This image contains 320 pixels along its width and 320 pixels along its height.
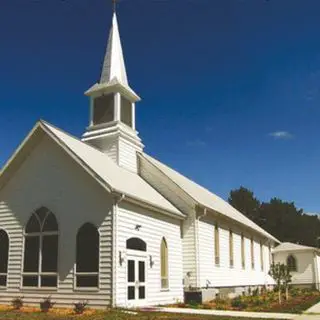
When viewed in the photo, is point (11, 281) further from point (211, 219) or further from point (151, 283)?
point (211, 219)

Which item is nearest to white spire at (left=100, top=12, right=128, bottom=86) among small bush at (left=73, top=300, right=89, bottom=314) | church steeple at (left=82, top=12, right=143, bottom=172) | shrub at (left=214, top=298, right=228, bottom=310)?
church steeple at (left=82, top=12, right=143, bottom=172)

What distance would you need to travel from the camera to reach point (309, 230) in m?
75.1

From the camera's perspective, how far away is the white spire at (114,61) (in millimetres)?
28391

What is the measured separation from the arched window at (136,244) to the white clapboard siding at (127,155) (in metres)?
6.01

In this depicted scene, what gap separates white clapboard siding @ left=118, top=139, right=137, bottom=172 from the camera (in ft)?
84.9

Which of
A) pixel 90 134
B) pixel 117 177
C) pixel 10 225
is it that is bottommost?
pixel 10 225

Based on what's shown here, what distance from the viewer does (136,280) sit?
1980 centimetres

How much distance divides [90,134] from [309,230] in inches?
2253

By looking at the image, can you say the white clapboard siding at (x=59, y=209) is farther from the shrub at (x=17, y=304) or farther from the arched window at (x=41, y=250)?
the shrub at (x=17, y=304)

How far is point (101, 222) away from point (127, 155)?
26.3 feet

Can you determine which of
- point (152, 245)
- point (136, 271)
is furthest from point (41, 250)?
point (152, 245)

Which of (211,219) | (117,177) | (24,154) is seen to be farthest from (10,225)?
(211,219)

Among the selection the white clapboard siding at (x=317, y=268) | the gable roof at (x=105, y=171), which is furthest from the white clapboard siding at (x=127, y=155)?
the white clapboard siding at (x=317, y=268)

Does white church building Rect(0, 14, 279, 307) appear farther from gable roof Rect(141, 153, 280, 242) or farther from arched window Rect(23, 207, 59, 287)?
gable roof Rect(141, 153, 280, 242)
